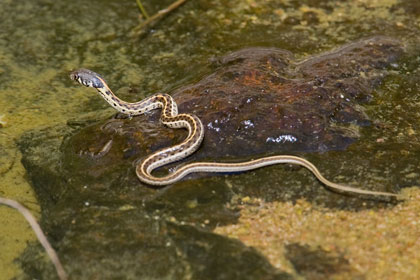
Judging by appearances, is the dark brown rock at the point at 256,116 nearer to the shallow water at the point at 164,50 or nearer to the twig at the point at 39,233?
the shallow water at the point at 164,50

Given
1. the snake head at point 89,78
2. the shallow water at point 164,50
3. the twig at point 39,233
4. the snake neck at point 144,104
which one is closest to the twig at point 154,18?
the shallow water at point 164,50

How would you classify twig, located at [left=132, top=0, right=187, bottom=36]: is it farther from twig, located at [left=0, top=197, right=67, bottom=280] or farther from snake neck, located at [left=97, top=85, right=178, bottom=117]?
twig, located at [left=0, top=197, right=67, bottom=280]

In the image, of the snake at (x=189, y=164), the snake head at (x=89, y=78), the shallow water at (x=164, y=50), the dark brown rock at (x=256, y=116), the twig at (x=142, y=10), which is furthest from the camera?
the twig at (x=142, y=10)

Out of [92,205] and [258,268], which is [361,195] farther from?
[92,205]

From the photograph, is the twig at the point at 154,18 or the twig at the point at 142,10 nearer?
the twig at the point at 154,18

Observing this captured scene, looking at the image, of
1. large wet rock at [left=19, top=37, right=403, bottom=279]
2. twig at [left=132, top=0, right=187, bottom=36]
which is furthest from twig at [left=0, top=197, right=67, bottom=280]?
twig at [left=132, top=0, right=187, bottom=36]

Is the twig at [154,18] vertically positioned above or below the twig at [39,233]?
above
